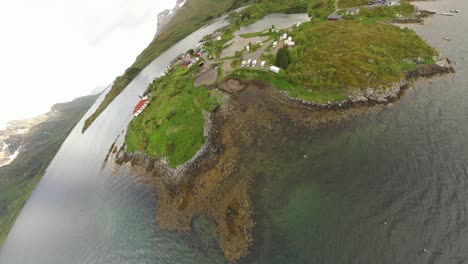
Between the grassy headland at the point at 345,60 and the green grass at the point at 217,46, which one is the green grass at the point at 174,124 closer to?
the grassy headland at the point at 345,60

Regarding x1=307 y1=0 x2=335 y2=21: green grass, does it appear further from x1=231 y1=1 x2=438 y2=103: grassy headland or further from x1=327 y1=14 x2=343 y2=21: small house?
x1=231 y1=1 x2=438 y2=103: grassy headland

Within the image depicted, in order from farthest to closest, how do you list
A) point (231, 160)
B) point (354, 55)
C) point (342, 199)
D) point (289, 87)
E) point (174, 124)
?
point (354, 55), point (174, 124), point (289, 87), point (231, 160), point (342, 199)

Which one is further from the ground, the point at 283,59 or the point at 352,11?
the point at 283,59

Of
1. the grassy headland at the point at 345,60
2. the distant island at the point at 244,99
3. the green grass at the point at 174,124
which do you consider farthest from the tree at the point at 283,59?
the green grass at the point at 174,124

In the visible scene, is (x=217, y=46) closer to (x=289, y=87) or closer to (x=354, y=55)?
(x=289, y=87)

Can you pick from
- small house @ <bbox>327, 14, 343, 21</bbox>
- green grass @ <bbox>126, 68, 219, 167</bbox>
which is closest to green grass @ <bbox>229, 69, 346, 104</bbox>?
green grass @ <bbox>126, 68, 219, 167</bbox>

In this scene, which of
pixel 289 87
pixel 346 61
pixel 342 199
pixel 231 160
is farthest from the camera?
pixel 346 61

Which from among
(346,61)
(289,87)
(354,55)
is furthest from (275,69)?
(354,55)
